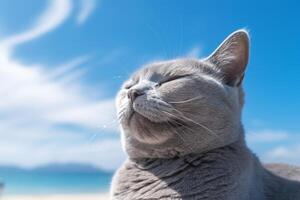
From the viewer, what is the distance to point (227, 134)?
1.98m

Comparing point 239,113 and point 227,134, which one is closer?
point 227,134

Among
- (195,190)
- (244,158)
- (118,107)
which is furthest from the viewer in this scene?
(118,107)

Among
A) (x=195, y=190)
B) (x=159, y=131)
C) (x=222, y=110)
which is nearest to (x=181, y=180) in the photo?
(x=195, y=190)

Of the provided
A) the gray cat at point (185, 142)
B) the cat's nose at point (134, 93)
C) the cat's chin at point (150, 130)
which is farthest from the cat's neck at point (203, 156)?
the cat's nose at point (134, 93)

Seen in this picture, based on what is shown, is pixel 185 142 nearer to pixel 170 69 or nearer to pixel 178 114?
pixel 178 114

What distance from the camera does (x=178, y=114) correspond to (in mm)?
1925

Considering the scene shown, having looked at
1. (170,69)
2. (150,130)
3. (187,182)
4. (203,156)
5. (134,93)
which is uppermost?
(170,69)

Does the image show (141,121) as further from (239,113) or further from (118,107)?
(239,113)

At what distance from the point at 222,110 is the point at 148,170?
0.43 m

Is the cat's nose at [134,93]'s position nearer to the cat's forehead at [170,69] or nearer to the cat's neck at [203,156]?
the cat's forehead at [170,69]

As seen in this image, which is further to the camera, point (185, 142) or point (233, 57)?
point (233, 57)

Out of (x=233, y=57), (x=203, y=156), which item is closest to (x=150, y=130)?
(x=203, y=156)

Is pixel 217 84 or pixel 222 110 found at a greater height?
pixel 217 84

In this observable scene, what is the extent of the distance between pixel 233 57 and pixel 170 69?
0.32 m
